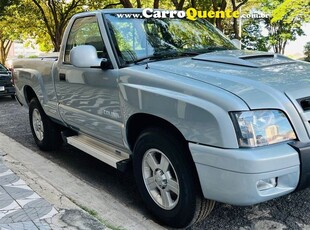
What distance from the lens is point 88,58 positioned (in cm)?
368

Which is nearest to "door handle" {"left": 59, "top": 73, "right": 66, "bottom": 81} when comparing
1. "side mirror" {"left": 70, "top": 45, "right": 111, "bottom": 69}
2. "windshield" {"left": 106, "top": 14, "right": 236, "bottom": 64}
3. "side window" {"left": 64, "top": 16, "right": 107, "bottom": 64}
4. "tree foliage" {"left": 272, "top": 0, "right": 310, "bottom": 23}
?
"side window" {"left": 64, "top": 16, "right": 107, "bottom": 64}

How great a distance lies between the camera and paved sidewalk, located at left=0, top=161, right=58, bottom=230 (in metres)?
3.05

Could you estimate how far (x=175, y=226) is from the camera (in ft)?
10.6

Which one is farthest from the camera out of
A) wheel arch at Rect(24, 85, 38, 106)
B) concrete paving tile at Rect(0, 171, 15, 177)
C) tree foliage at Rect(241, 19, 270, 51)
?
tree foliage at Rect(241, 19, 270, 51)

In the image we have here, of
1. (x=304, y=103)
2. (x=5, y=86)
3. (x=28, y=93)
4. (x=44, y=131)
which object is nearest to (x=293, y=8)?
(x=5, y=86)

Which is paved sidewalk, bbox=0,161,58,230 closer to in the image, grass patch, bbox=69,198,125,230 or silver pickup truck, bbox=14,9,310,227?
grass patch, bbox=69,198,125,230

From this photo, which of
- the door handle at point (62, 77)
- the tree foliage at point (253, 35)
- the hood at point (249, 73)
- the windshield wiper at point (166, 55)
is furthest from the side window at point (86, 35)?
the tree foliage at point (253, 35)

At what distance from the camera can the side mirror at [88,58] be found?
368 cm

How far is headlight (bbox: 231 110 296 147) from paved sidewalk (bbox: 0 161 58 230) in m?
1.61

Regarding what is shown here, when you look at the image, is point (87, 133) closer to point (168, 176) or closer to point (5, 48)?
point (168, 176)

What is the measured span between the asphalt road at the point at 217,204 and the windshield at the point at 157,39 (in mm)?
1455

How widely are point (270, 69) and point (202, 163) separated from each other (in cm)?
102

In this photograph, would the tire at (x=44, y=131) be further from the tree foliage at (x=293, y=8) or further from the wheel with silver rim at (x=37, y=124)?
the tree foliage at (x=293, y=8)

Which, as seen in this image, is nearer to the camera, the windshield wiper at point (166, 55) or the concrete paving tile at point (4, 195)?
the concrete paving tile at point (4, 195)
